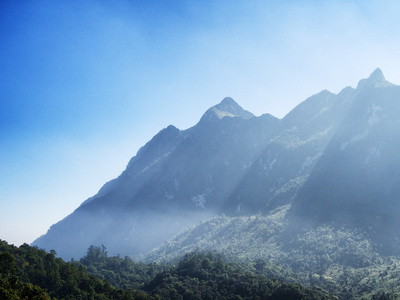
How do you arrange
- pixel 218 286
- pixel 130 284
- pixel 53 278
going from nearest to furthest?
pixel 53 278, pixel 218 286, pixel 130 284

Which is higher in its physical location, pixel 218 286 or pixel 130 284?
pixel 130 284

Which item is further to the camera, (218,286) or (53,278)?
(218,286)

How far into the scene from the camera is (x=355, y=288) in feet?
541

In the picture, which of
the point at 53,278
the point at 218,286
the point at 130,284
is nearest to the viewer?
the point at 53,278

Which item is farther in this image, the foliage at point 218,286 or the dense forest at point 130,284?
the foliage at point 218,286

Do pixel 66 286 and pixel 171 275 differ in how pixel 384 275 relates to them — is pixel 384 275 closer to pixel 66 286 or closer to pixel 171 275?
pixel 171 275

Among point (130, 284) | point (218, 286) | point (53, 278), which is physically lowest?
point (218, 286)

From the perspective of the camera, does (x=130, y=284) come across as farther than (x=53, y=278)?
Yes

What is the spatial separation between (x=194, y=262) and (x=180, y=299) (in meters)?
42.9

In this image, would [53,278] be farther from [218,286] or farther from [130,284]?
[130,284]

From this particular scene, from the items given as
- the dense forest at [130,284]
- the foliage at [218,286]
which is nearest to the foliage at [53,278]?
the dense forest at [130,284]

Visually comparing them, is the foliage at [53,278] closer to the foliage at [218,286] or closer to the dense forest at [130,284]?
the dense forest at [130,284]

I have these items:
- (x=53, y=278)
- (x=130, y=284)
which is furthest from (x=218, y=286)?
(x=53, y=278)

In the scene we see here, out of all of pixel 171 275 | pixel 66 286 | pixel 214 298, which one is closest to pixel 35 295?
pixel 66 286
